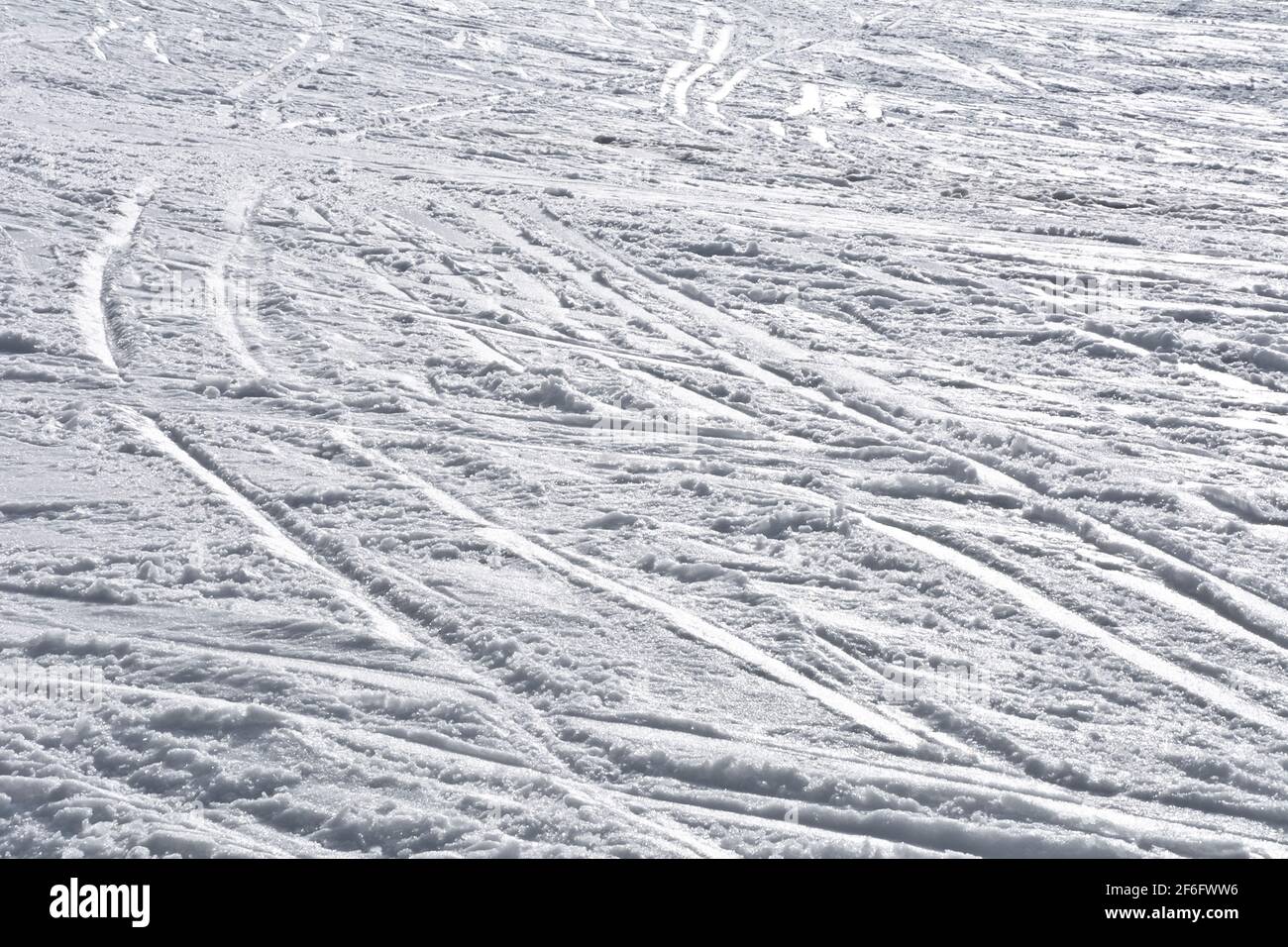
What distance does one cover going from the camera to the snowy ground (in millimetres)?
2906

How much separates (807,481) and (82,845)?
2728 millimetres

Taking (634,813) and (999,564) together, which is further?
(999,564)

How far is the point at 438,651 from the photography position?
341 cm

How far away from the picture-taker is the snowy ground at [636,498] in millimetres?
2906

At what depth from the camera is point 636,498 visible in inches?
170

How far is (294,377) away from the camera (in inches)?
208

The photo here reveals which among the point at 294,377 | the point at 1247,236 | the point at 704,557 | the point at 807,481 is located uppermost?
the point at 1247,236

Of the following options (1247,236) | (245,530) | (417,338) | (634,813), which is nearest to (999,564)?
(634,813)

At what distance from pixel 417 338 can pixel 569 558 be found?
2267mm

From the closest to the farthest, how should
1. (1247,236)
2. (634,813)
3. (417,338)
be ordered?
1. (634,813)
2. (417,338)
3. (1247,236)

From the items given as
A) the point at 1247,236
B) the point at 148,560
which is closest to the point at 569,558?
the point at 148,560
